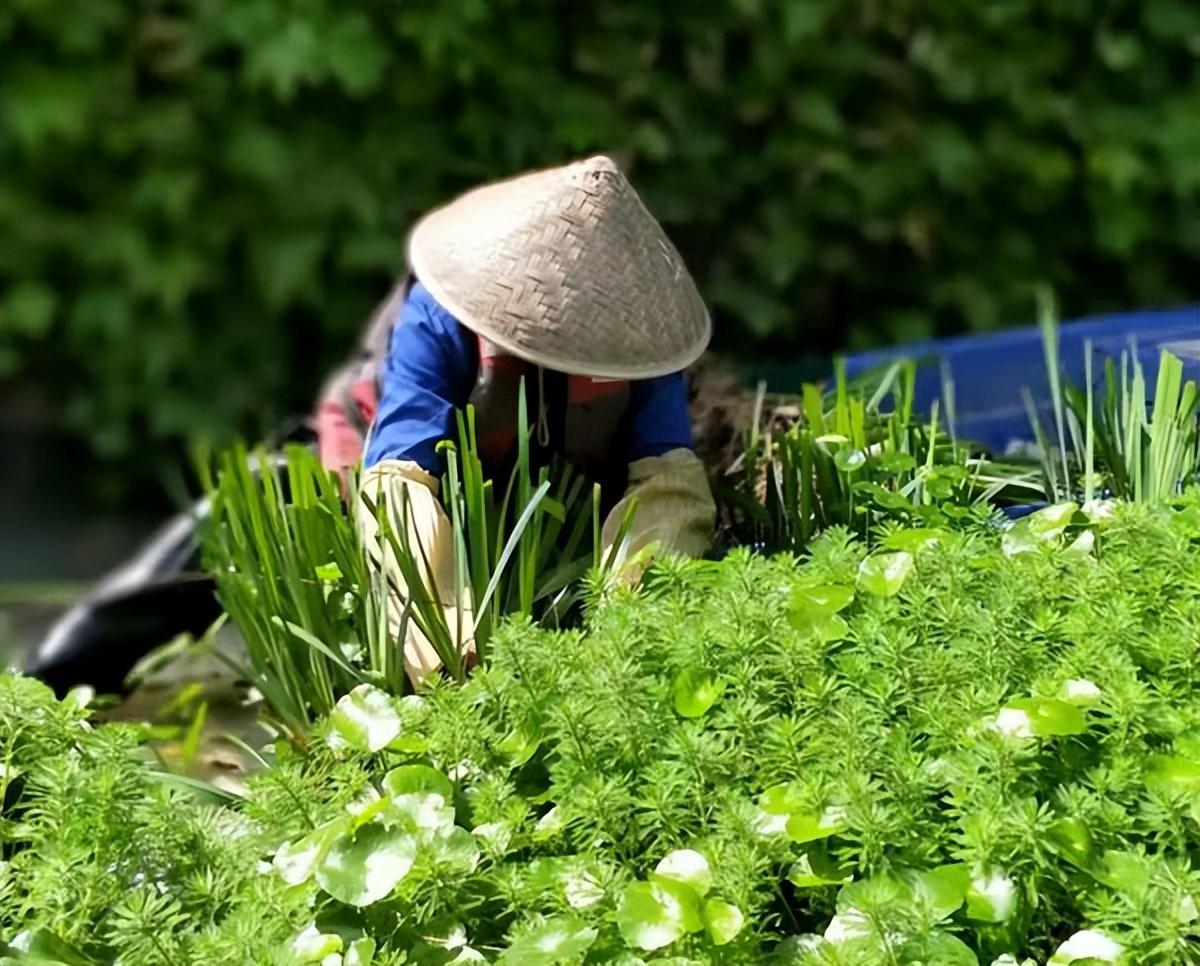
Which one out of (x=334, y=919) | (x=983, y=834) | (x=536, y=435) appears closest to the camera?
(x=983, y=834)

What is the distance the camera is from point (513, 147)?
13.8 feet

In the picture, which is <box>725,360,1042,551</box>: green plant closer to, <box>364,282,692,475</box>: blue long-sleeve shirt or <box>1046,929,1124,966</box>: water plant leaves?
<box>364,282,692,475</box>: blue long-sleeve shirt

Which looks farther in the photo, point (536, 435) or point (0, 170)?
point (0, 170)

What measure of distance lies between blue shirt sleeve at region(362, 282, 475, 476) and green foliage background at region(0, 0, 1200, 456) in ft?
7.24

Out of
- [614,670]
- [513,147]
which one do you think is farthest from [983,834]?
[513,147]

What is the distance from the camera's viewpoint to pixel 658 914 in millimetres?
1371

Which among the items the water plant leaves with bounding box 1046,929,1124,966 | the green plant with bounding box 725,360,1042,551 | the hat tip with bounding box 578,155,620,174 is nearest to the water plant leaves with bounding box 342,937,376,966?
the water plant leaves with bounding box 1046,929,1124,966

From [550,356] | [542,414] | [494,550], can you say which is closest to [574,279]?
[550,356]

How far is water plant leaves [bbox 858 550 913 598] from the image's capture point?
→ 1.65 metres

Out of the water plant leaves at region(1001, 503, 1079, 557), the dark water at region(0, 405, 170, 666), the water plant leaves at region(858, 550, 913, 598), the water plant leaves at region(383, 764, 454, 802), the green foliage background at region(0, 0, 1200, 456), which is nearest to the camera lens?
the water plant leaves at region(383, 764, 454, 802)

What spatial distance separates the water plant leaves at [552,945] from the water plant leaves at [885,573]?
0.50m

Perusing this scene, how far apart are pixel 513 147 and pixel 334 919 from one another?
3.05m

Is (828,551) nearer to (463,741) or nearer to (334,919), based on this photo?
(463,741)

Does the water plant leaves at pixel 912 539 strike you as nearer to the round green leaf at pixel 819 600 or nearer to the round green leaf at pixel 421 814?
the round green leaf at pixel 819 600
